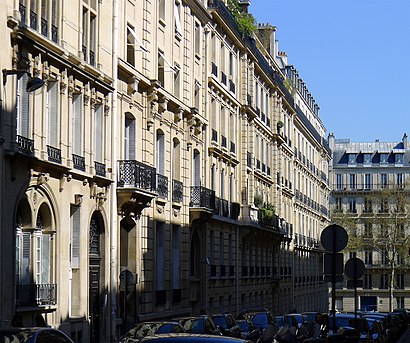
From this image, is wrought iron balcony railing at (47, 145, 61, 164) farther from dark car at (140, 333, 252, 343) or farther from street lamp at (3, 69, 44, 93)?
dark car at (140, 333, 252, 343)

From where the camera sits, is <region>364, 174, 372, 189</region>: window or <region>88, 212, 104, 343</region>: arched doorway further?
<region>364, 174, 372, 189</region>: window

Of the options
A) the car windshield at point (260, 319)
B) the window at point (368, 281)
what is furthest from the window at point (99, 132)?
the window at point (368, 281)

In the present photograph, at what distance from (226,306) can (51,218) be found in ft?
81.0

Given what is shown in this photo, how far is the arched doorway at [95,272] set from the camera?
110 feet

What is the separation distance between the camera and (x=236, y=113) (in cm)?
5694

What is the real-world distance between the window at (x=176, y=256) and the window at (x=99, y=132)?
31.2ft

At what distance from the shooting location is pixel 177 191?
43.3 metres

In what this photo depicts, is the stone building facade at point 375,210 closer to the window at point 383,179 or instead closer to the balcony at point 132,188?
the window at point 383,179

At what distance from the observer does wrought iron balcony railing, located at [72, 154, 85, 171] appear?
104ft

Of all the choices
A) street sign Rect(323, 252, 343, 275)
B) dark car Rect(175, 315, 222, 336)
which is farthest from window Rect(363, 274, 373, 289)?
street sign Rect(323, 252, 343, 275)

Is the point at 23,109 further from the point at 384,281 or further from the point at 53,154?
the point at 384,281

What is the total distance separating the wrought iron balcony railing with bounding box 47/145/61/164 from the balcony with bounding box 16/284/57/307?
3589 mm

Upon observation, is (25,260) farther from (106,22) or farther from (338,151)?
(338,151)

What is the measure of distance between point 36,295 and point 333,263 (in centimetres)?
1028
